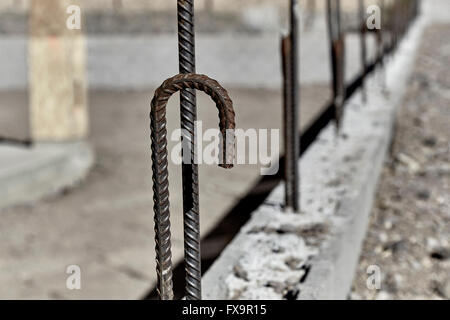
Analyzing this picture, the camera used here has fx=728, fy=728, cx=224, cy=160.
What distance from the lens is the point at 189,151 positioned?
152cm

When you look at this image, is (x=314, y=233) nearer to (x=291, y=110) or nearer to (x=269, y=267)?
(x=269, y=267)

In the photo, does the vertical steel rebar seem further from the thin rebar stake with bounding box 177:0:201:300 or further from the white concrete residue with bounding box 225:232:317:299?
the thin rebar stake with bounding box 177:0:201:300

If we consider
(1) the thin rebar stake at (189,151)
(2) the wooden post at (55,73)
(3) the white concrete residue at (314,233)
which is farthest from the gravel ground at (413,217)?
(2) the wooden post at (55,73)

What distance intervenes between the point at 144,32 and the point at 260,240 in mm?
9380

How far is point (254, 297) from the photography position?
2055mm

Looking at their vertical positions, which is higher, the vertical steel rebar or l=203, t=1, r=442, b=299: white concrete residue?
the vertical steel rebar

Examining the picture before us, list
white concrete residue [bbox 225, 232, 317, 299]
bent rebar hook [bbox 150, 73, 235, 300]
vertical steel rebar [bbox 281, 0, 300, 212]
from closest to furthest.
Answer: bent rebar hook [bbox 150, 73, 235, 300], white concrete residue [bbox 225, 232, 317, 299], vertical steel rebar [bbox 281, 0, 300, 212]

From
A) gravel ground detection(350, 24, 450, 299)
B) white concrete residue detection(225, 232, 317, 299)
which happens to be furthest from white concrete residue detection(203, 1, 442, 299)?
gravel ground detection(350, 24, 450, 299)

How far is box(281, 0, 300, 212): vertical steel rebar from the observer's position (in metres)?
2.64

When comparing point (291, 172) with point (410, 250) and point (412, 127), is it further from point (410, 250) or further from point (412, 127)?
point (412, 127)

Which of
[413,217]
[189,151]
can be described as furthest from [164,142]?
[413,217]

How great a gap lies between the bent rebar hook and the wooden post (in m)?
4.39

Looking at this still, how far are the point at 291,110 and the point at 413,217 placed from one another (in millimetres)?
988
